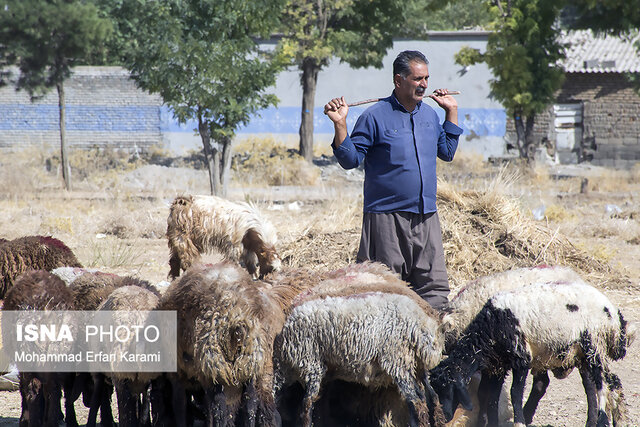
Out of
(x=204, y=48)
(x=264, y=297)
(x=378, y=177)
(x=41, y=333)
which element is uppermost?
(x=204, y=48)

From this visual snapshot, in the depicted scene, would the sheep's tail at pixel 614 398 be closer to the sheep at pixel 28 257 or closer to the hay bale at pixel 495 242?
the sheep at pixel 28 257

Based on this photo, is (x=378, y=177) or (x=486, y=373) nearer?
(x=486, y=373)

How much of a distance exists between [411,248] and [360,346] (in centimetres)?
125

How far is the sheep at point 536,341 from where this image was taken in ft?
12.9

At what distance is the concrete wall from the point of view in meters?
28.3

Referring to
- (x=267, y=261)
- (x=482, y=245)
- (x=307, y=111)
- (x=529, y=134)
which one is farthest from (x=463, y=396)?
(x=307, y=111)

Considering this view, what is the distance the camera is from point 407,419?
402 cm

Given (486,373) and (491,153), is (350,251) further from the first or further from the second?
(491,153)

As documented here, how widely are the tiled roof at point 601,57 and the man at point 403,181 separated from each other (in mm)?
24689

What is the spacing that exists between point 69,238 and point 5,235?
960 mm

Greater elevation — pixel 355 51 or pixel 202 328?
pixel 355 51

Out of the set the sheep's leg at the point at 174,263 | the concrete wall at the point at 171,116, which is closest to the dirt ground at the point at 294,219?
the sheep's leg at the point at 174,263

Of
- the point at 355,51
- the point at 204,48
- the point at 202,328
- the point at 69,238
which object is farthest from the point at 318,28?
the point at 202,328

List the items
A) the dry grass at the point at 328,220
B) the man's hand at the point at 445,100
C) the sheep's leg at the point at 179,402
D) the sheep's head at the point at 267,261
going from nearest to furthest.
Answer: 1. the sheep's leg at the point at 179,402
2. the man's hand at the point at 445,100
3. the sheep's head at the point at 267,261
4. the dry grass at the point at 328,220
